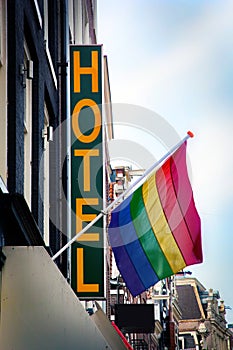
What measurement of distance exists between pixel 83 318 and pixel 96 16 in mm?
29214

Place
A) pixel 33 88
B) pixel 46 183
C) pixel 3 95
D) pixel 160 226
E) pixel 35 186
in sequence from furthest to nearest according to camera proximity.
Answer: pixel 46 183
pixel 160 226
pixel 33 88
pixel 35 186
pixel 3 95

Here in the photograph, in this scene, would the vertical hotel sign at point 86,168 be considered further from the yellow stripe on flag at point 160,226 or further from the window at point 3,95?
the window at point 3,95

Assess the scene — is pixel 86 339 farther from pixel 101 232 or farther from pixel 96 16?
pixel 96 16

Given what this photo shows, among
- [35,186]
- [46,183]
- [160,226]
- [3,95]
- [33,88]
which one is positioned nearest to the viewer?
[3,95]

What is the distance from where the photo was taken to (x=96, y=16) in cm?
3847

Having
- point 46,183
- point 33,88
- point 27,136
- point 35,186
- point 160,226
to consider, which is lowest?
point 160,226

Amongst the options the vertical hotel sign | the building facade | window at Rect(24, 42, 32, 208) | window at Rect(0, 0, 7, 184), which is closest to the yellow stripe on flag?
the building facade

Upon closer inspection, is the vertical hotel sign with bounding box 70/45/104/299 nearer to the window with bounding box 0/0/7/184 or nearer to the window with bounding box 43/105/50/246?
the window with bounding box 43/105/50/246

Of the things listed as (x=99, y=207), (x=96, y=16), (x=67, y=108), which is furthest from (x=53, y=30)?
(x=96, y=16)

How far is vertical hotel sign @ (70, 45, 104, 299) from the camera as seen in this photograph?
20.4 metres

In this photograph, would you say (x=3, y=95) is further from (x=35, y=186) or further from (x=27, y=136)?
(x=35, y=186)

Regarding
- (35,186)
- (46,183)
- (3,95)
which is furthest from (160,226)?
(3,95)

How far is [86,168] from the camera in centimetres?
2088

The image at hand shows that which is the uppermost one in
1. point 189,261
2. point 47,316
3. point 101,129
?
point 101,129
